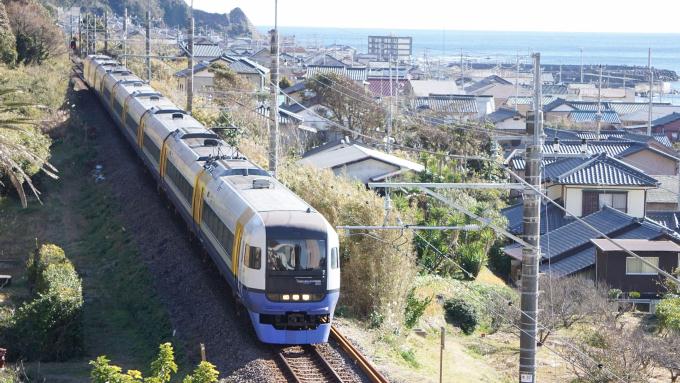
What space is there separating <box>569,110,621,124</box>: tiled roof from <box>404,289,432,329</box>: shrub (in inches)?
1965

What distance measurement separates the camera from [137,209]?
2439 centimetres

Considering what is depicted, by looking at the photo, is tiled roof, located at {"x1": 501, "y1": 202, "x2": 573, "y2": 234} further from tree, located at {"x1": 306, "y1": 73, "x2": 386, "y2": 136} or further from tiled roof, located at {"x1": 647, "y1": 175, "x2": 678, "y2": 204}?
tree, located at {"x1": 306, "y1": 73, "x2": 386, "y2": 136}

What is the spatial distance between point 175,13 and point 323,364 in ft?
425

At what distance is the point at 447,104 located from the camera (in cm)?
6350

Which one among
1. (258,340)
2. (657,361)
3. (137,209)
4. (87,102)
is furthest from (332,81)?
(258,340)

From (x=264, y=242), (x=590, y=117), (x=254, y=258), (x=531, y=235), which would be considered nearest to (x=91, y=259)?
(x=254, y=258)

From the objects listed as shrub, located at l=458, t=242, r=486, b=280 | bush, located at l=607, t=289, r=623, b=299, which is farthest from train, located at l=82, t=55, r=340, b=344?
bush, located at l=607, t=289, r=623, b=299

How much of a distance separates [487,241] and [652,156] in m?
19.2

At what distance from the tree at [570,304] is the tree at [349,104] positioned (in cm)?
2272

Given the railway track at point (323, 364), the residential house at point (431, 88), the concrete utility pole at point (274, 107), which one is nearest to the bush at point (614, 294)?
the concrete utility pole at point (274, 107)

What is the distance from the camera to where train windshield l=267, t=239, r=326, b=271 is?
14.0m

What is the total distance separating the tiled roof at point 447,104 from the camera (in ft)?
201

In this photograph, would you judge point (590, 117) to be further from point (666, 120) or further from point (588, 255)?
point (588, 255)

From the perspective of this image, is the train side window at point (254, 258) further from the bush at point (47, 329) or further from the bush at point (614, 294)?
the bush at point (614, 294)
